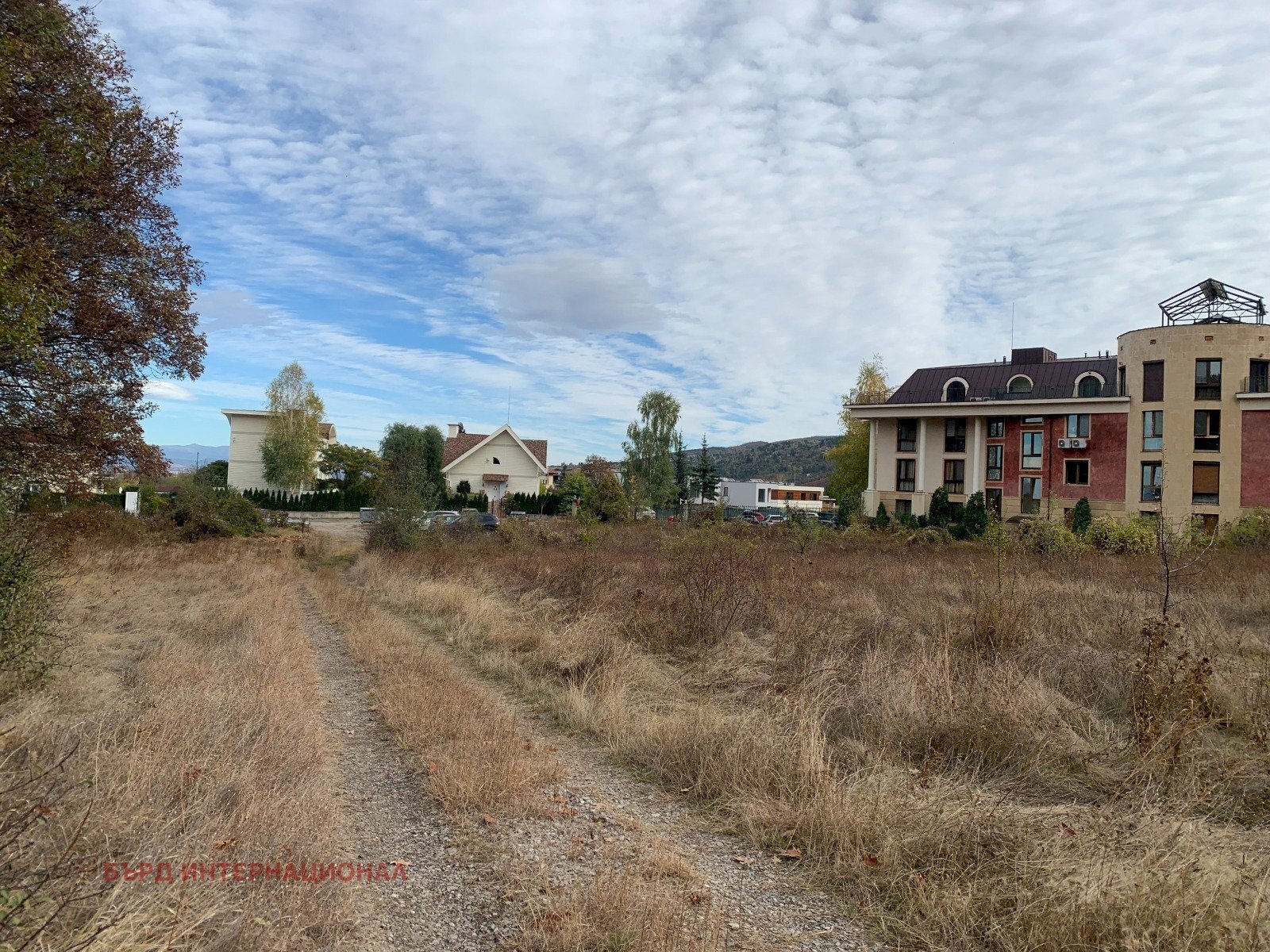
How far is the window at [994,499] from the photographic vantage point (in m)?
44.2

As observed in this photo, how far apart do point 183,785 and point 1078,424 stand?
159ft

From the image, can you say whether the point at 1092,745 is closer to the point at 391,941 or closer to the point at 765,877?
the point at 765,877

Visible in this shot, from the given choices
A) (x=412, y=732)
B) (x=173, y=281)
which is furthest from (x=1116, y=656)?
(x=173, y=281)

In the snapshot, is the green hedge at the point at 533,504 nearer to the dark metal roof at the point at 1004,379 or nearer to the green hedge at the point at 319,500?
the green hedge at the point at 319,500

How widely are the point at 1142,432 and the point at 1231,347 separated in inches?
231

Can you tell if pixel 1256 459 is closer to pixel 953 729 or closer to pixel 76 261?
pixel 953 729

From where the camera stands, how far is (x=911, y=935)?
3361mm

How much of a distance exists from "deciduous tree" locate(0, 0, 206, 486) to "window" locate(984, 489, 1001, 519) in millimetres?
43376

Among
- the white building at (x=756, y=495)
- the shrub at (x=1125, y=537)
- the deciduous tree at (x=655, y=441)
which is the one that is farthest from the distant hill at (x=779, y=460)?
the shrub at (x=1125, y=537)

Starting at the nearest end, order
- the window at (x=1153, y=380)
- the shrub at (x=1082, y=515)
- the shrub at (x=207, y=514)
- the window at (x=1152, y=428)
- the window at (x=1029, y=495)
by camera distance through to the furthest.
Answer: the shrub at (x=207, y=514) < the shrub at (x=1082, y=515) < the window at (x=1152, y=428) < the window at (x=1153, y=380) < the window at (x=1029, y=495)

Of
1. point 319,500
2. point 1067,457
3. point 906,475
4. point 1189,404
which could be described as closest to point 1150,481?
→ point 1067,457

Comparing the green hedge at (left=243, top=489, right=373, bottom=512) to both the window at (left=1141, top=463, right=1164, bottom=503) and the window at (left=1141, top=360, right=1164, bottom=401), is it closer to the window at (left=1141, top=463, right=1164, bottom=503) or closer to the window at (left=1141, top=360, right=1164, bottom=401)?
the window at (left=1141, top=463, right=1164, bottom=503)

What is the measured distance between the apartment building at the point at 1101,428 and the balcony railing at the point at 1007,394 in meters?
0.07

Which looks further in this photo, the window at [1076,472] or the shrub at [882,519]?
the window at [1076,472]
